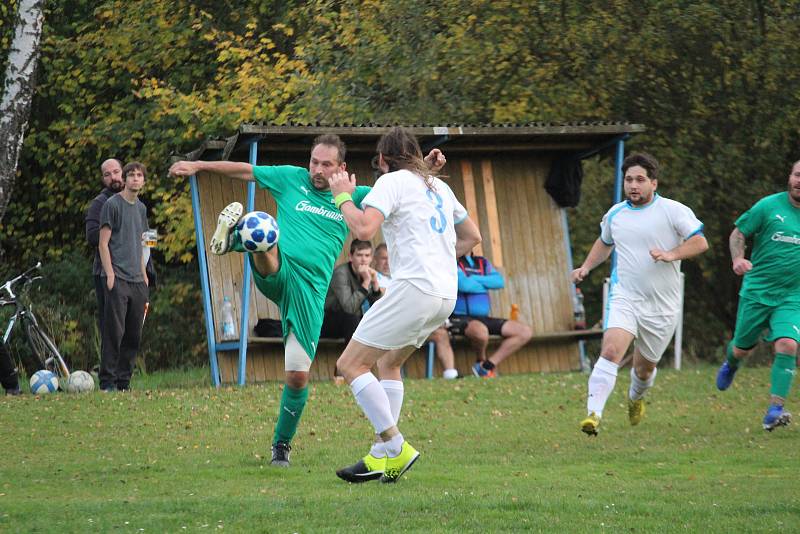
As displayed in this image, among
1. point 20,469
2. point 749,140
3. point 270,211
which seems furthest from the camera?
point 749,140

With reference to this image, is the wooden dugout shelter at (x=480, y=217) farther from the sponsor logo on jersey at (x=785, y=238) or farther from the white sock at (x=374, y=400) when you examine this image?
the white sock at (x=374, y=400)

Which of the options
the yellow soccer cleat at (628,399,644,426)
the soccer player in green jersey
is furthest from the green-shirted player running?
the soccer player in green jersey

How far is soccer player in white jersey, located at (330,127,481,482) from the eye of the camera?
7621mm

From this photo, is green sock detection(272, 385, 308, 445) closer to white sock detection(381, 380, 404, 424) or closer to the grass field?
the grass field

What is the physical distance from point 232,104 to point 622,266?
11.0 metres

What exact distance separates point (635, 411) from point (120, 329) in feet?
17.1

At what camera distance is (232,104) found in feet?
66.7

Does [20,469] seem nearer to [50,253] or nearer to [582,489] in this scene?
[582,489]

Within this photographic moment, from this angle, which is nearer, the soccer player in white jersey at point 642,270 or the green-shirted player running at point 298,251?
the green-shirted player running at point 298,251

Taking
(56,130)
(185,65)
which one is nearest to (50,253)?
(56,130)

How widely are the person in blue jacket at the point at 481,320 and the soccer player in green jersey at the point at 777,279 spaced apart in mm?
5063

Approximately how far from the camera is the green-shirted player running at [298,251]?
8492 millimetres

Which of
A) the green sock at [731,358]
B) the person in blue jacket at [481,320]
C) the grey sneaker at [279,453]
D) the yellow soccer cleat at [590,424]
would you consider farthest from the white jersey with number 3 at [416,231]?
the person in blue jacket at [481,320]

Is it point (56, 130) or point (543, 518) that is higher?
point (56, 130)
